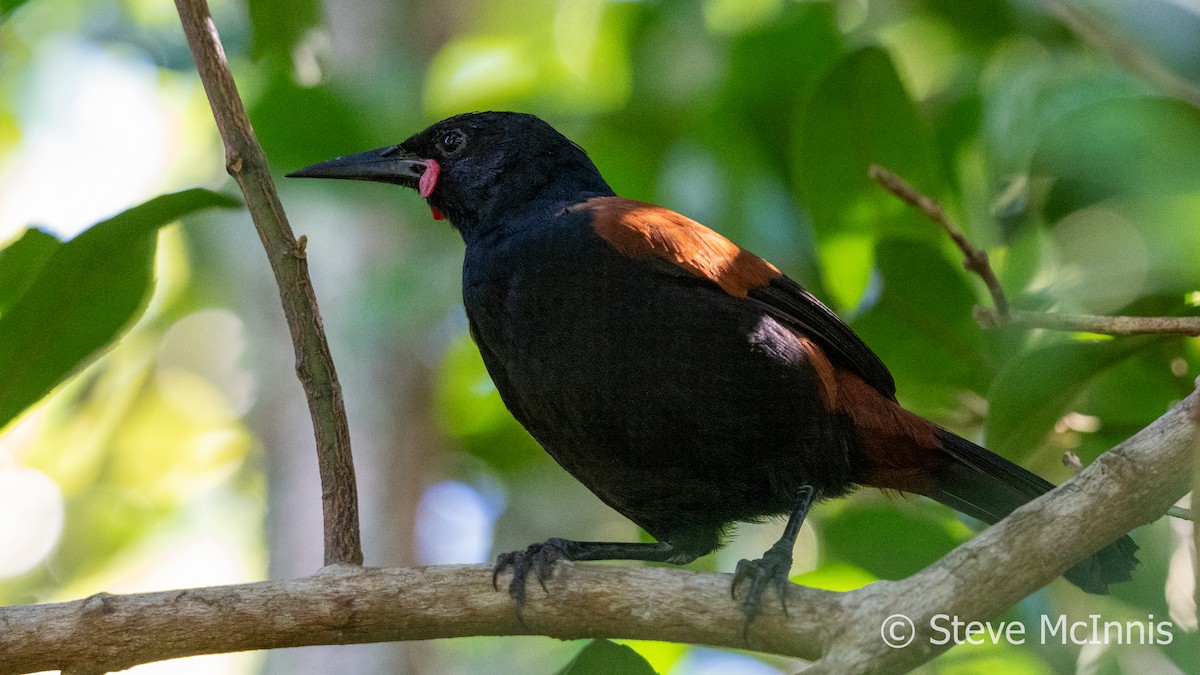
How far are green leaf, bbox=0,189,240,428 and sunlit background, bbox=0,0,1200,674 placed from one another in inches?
26.5

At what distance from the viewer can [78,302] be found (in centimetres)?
249

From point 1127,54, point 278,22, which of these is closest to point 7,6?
point 278,22

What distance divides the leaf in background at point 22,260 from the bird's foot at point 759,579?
1.63m

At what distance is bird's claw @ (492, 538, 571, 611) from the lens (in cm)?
213

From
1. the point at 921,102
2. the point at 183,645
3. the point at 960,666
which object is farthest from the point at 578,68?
the point at 183,645

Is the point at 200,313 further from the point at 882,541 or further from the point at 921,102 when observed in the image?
the point at 882,541

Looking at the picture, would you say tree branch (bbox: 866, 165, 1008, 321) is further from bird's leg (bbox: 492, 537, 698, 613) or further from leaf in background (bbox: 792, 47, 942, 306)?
bird's leg (bbox: 492, 537, 698, 613)

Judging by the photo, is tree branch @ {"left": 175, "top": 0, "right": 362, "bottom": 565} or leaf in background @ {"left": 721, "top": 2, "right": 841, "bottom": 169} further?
leaf in background @ {"left": 721, "top": 2, "right": 841, "bottom": 169}

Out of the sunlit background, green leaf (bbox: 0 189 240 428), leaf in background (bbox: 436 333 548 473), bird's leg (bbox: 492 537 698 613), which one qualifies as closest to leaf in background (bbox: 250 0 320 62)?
the sunlit background

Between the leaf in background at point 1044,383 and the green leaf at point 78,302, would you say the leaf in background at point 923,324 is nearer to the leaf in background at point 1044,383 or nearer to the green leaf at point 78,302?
the leaf in background at point 1044,383

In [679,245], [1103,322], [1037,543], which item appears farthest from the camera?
[679,245]

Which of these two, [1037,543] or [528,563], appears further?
[528,563]

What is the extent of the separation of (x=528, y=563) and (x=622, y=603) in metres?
0.30

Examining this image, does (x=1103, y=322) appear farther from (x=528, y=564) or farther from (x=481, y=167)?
(x=481, y=167)
